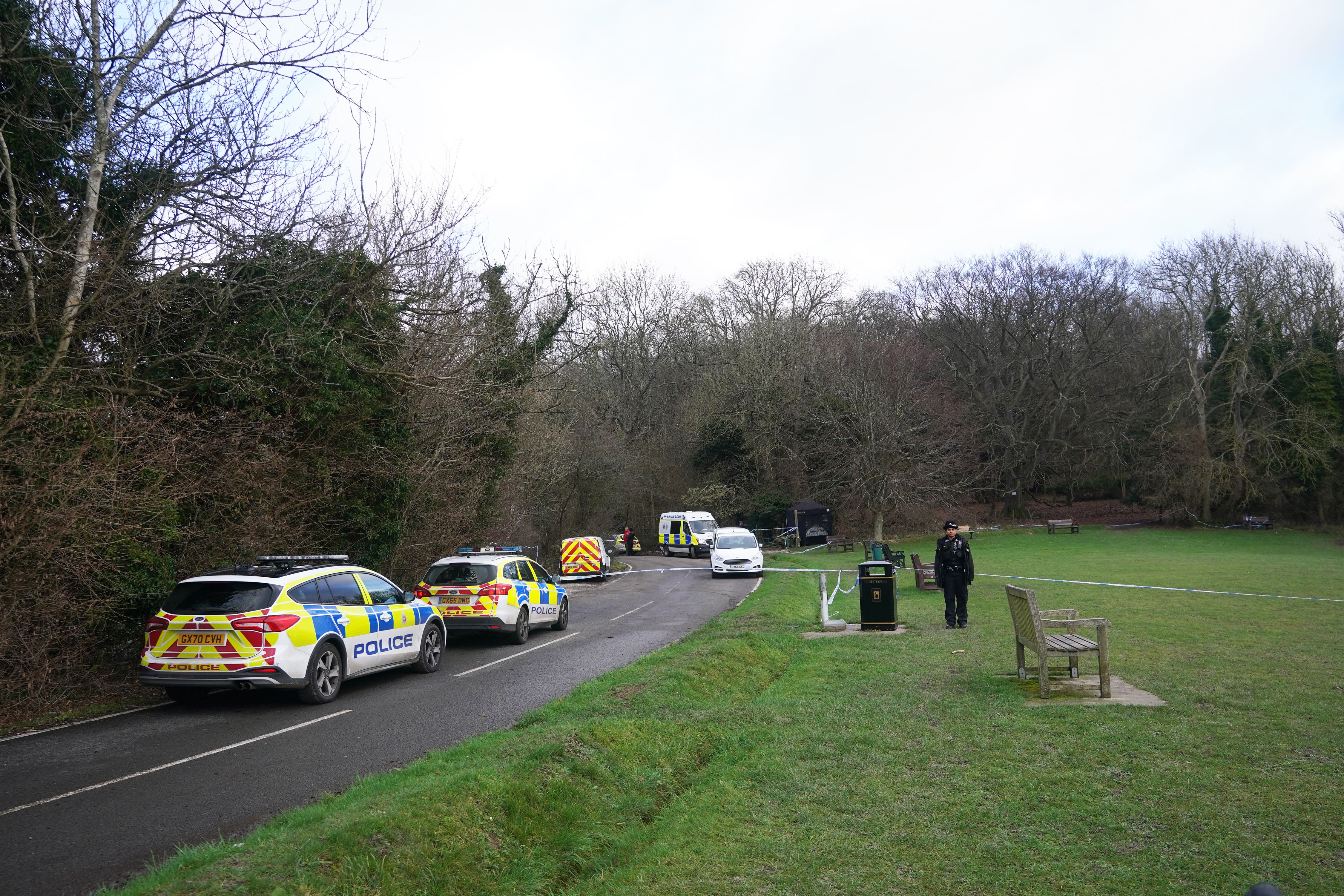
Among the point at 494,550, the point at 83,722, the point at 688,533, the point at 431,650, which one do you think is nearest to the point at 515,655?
the point at 431,650

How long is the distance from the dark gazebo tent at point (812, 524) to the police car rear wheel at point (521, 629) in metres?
35.0

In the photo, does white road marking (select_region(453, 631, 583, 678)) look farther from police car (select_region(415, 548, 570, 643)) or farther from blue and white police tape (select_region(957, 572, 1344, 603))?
blue and white police tape (select_region(957, 572, 1344, 603))

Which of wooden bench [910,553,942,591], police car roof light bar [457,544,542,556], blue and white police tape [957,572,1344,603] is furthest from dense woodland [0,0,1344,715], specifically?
blue and white police tape [957,572,1344,603]

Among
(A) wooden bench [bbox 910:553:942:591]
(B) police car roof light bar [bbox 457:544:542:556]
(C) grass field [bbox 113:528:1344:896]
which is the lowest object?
(C) grass field [bbox 113:528:1344:896]

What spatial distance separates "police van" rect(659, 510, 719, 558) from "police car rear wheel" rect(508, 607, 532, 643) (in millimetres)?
29910

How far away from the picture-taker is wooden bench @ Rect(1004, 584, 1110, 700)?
898 centimetres

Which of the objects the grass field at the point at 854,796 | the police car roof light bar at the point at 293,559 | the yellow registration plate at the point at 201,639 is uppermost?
the police car roof light bar at the point at 293,559

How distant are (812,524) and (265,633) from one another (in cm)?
4245

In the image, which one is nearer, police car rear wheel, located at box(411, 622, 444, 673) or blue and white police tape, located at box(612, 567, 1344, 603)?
police car rear wheel, located at box(411, 622, 444, 673)

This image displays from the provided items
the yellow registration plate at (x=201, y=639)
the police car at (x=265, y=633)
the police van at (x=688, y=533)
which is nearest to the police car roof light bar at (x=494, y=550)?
the police car at (x=265, y=633)

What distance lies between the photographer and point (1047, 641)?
375 inches

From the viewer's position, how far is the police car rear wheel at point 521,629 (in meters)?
16.4

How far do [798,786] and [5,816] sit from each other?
17.7 feet

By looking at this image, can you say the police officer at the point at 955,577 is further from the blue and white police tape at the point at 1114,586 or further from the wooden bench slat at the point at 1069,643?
the wooden bench slat at the point at 1069,643
